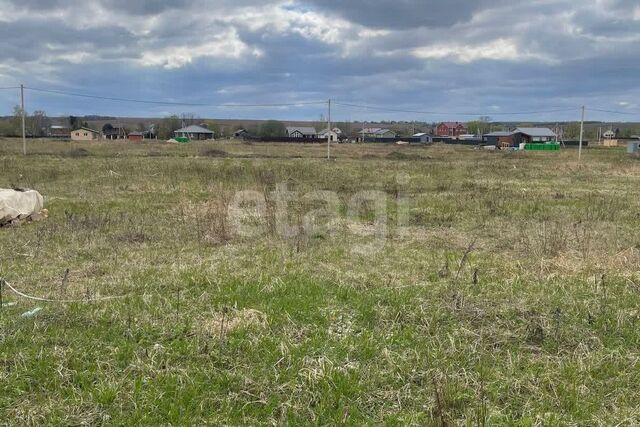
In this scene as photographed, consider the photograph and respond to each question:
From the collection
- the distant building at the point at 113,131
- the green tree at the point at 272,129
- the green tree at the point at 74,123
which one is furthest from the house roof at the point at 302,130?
the green tree at the point at 74,123

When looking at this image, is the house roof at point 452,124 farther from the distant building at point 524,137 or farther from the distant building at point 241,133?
the distant building at point 241,133

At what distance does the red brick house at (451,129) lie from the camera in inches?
5153

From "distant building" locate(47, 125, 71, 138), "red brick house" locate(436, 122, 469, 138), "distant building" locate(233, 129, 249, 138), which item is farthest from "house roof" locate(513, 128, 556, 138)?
"distant building" locate(47, 125, 71, 138)

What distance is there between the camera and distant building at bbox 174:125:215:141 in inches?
3652

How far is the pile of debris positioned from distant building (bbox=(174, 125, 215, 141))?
85.1 metres

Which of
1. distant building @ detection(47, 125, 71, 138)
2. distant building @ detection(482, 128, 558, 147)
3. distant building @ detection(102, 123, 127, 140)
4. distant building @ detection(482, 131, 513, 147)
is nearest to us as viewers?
distant building @ detection(482, 131, 513, 147)

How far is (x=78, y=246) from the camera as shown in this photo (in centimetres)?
747

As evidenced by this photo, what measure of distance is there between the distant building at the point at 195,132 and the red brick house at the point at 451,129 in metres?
63.3

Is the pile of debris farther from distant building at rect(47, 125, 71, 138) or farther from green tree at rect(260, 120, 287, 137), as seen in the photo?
distant building at rect(47, 125, 71, 138)

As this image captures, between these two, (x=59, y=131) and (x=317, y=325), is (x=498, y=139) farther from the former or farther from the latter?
(x=317, y=325)

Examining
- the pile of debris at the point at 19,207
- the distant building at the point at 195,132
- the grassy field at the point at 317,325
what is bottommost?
the grassy field at the point at 317,325

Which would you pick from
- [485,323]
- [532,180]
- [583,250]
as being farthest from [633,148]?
[485,323]

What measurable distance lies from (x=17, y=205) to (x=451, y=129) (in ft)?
429

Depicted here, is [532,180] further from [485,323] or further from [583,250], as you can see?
[485,323]
